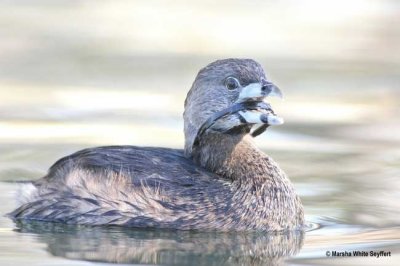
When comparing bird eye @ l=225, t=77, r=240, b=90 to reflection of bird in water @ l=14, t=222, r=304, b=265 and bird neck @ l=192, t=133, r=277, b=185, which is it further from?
reflection of bird in water @ l=14, t=222, r=304, b=265

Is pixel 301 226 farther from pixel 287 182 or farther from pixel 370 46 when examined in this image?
pixel 370 46

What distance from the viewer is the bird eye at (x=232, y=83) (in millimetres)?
10852

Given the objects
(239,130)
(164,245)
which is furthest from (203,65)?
(164,245)

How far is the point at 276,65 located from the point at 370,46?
2.47m

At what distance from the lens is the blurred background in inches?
483

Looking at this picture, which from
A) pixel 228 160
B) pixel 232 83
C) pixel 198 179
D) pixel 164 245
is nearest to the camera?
pixel 164 245

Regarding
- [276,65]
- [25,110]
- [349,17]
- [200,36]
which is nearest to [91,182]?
[25,110]

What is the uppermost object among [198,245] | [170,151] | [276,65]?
[276,65]

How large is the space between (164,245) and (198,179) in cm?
89

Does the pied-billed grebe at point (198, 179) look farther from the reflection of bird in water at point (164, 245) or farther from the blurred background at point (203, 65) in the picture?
the blurred background at point (203, 65)

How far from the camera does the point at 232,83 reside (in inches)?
428

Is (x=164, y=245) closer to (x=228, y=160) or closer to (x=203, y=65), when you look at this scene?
(x=228, y=160)

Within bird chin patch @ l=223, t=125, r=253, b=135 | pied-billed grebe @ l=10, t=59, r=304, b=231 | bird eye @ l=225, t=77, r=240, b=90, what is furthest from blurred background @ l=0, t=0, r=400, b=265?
bird eye @ l=225, t=77, r=240, b=90

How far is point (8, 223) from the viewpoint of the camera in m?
10.6
